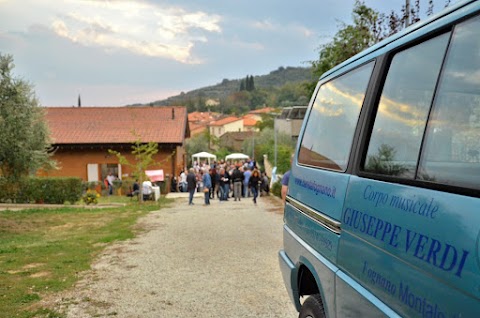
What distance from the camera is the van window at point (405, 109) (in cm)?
195

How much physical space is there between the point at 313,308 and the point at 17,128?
11.1 m

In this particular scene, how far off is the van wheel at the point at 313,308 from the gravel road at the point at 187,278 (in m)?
2.05

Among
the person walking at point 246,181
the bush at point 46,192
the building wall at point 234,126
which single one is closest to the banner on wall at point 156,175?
the person walking at point 246,181

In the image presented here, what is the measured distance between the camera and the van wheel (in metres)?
2.81

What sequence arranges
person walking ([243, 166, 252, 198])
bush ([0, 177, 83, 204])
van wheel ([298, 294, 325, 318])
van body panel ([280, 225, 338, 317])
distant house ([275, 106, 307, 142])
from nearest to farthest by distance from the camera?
1. van body panel ([280, 225, 338, 317])
2. van wheel ([298, 294, 325, 318])
3. distant house ([275, 106, 307, 142])
4. bush ([0, 177, 83, 204])
5. person walking ([243, 166, 252, 198])

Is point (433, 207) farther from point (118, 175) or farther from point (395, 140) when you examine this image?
point (118, 175)

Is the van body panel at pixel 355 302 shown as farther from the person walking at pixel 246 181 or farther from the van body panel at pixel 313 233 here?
the person walking at pixel 246 181

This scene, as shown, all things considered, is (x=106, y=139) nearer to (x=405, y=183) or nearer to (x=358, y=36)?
(x=358, y=36)

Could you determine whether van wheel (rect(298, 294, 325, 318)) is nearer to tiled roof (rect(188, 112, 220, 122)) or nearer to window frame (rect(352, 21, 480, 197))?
window frame (rect(352, 21, 480, 197))

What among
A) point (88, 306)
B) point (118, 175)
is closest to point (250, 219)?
point (88, 306)

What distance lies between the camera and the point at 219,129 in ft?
428

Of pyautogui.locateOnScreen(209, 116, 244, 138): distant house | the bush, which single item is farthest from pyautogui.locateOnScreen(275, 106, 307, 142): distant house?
pyautogui.locateOnScreen(209, 116, 244, 138): distant house

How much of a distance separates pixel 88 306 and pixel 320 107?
3711mm

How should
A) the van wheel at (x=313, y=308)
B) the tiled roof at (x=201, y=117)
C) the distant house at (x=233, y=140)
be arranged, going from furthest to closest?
the tiled roof at (x=201, y=117)
the distant house at (x=233, y=140)
the van wheel at (x=313, y=308)
